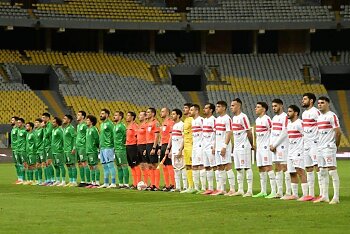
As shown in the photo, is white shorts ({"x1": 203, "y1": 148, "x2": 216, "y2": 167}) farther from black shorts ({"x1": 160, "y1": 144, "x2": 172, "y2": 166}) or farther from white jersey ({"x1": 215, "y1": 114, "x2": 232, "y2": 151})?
black shorts ({"x1": 160, "y1": 144, "x2": 172, "y2": 166})

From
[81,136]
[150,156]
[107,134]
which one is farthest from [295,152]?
[81,136]

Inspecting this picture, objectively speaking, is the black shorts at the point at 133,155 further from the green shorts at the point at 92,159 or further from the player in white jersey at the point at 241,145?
the player in white jersey at the point at 241,145

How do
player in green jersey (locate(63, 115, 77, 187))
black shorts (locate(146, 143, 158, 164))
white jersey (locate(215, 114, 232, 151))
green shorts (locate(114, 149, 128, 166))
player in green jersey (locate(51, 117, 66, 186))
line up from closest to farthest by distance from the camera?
1. white jersey (locate(215, 114, 232, 151))
2. black shorts (locate(146, 143, 158, 164))
3. green shorts (locate(114, 149, 128, 166))
4. player in green jersey (locate(63, 115, 77, 187))
5. player in green jersey (locate(51, 117, 66, 186))

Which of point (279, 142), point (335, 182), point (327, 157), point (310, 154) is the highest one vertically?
point (279, 142)

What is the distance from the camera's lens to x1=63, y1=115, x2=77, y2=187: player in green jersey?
98.8 feet

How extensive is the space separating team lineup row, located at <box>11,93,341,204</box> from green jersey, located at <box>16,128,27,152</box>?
0.11 feet

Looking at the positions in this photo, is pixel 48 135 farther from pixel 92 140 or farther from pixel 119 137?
pixel 119 137

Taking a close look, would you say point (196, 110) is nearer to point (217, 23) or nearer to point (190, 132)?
point (190, 132)

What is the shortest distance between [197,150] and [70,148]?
20.4 ft

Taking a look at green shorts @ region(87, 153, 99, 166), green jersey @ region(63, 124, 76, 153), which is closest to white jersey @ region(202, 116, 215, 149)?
green shorts @ region(87, 153, 99, 166)

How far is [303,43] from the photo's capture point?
69.7 metres

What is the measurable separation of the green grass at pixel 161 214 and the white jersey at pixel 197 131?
1729 millimetres

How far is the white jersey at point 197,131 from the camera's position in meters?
25.6

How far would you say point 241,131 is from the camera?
23.7 m
